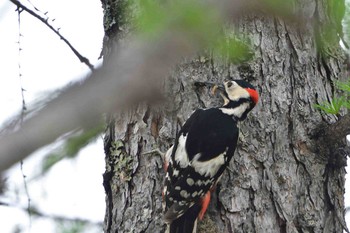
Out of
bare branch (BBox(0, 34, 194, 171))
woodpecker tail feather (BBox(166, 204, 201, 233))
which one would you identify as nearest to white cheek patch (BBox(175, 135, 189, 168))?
woodpecker tail feather (BBox(166, 204, 201, 233))

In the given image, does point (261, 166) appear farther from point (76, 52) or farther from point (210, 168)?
point (76, 52)

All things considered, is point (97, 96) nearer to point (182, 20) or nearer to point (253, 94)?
point (182, 20)

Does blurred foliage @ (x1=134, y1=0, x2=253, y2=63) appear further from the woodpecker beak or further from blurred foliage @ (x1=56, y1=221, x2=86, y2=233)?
blurred foliage @ (x1=56, y1=221, x2=86, y2=233)

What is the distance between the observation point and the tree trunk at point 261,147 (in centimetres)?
269

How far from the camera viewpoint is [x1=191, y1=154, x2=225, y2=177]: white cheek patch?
107 inches

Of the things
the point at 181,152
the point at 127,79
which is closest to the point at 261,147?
the point at 181,152

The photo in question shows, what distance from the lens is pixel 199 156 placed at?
2881mm

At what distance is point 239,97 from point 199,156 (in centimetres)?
33

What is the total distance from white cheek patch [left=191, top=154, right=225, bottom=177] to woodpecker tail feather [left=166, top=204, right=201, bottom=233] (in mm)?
159

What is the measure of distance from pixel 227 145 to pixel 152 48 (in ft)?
5.72

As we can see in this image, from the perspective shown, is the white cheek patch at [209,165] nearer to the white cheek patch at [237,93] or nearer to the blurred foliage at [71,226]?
the white cheek patch at [237,93]

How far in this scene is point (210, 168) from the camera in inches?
108

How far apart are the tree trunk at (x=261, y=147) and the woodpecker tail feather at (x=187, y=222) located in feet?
0.12

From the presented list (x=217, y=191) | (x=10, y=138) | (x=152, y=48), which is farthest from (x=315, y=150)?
(x=10, y=138)
